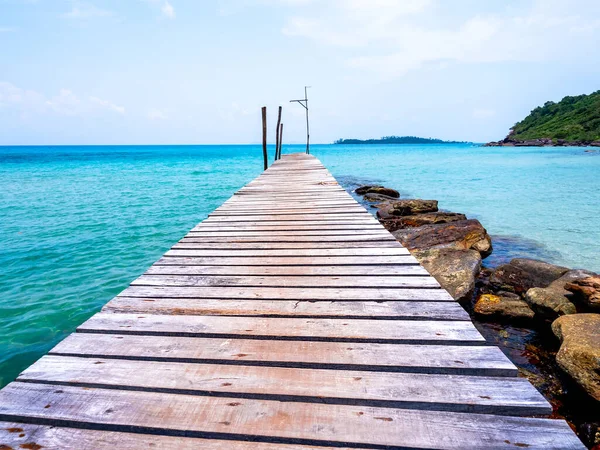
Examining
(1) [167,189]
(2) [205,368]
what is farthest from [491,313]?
(1) [167,189]

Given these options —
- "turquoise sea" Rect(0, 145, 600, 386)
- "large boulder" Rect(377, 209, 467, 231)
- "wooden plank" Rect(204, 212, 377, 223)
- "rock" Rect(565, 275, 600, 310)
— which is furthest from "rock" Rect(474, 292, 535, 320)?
"large boulder" Rect(377, 209, 467, 231)

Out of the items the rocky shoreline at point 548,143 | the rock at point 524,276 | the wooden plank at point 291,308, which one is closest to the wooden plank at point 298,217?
the wooden plank at point 291,308

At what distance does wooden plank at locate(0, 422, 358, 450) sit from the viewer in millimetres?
1259

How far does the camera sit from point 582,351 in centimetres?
305

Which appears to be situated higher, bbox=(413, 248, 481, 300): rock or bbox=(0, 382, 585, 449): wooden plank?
bbox=(0, 382, 585, 449): wooden plank

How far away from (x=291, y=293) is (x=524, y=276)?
16.5ft

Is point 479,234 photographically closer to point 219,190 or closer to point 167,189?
point 219,190

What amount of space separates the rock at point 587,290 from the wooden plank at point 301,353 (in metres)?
3.60

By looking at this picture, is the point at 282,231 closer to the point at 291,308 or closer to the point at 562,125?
the point at 291,308

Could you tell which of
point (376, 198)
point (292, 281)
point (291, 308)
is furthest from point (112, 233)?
point (376, 198)

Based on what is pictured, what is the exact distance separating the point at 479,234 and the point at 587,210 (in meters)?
9.20

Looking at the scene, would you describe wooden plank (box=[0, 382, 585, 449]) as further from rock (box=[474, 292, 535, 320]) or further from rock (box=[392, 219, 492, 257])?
rock (box=[392, 219, 492, 257])

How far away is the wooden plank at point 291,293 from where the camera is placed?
7.91 feet

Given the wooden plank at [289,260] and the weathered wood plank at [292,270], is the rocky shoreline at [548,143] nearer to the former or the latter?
the wooden plank at [289,260]
